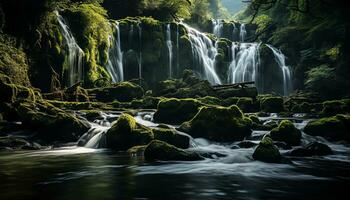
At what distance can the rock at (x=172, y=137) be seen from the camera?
557 inches

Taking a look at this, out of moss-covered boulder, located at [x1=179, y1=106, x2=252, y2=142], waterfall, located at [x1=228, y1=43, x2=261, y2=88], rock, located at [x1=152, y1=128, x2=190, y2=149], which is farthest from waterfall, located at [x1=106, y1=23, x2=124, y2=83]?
rock, located at [x1=152, y1=128, x2=190, y2=149]

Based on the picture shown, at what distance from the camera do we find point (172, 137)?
14203 millimetres

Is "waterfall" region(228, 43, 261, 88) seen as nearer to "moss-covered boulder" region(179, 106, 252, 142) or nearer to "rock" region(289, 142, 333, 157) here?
"moss-covered boulder" region(179, 106, 252, 142)

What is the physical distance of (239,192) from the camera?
778 cm

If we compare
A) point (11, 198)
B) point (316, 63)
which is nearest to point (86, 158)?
point (11, 198)

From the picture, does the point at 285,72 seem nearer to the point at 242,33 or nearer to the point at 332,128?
the point at 242,33

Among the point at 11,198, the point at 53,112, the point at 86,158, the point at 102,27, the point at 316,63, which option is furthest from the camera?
the point at 316,63

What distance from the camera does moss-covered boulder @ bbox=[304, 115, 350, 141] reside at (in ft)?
53.4

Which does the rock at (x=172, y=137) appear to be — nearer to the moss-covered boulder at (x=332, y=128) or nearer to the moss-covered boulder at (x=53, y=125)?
the moss-covered boulder at (x=53, y=125)

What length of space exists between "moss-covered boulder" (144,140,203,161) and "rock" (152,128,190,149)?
2040mm

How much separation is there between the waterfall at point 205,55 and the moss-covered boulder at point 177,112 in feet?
59.7

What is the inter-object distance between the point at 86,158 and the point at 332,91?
2438cm

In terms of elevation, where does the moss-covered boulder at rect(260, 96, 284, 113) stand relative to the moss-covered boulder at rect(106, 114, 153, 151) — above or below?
above

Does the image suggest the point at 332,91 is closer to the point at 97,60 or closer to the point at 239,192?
the point at 97,60
